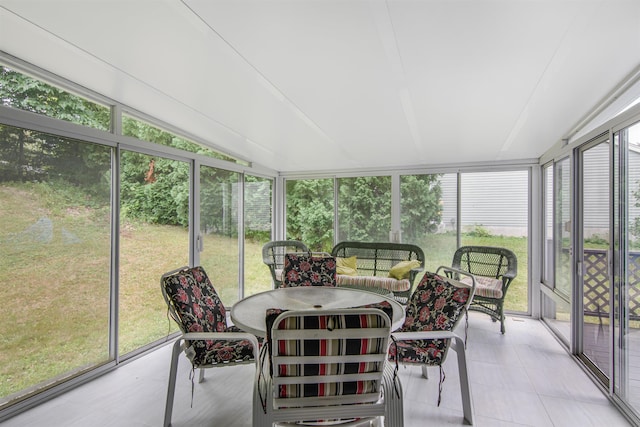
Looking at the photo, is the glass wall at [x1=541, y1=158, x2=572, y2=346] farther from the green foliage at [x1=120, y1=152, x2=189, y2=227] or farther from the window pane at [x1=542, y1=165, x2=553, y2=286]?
the green foliage at [x1=120, y1=152, x2=189, y2=227]

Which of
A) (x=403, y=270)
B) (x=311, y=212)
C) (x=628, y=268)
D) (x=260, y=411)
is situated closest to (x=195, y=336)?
(x=260, y=411)

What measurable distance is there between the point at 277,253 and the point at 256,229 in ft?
1.75

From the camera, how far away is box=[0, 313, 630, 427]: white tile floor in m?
1.99

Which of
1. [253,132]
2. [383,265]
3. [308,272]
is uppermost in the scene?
[253,132]

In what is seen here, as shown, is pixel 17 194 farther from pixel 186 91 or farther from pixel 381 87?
pixel 381 87

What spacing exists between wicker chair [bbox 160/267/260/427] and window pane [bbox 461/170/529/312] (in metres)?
3.80

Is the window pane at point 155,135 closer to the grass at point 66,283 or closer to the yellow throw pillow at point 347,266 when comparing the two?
the grass at point 66,283

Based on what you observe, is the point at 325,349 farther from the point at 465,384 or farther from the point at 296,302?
the point at 465,384

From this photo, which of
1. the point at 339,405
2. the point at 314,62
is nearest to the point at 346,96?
the point at 314,62

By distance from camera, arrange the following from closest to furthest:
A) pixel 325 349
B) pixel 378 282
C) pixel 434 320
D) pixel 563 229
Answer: pixel 325 349 < pixel 434 320 < pixel 563 229 < pixel 378 282

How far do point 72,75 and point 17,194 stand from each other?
3.12ft

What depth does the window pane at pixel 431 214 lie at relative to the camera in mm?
4602

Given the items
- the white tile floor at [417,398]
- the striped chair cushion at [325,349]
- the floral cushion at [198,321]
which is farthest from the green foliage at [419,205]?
the striped chair cushion at [325,349]

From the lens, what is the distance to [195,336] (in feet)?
5.80
